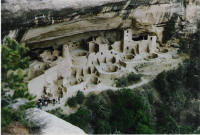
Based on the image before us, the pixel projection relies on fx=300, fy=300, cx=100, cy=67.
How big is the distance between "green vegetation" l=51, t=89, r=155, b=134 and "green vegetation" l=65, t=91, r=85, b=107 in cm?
20

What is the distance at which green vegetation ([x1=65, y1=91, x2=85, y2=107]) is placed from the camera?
9922 mm

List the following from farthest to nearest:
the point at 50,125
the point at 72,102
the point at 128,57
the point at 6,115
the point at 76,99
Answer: the point at 128,57 < the point at 76,99 < the point at 72,102 < the point at 50,125 < the point at 6,115

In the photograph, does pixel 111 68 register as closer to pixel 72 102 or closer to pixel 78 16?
pixel 72 102

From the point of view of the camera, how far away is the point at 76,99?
33.1 ft

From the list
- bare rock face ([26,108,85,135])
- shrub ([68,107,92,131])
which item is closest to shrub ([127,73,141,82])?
shrub ([68,107,92,131])

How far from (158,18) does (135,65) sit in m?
2.27

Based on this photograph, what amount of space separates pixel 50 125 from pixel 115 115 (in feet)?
16.0

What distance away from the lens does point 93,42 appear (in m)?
12.1

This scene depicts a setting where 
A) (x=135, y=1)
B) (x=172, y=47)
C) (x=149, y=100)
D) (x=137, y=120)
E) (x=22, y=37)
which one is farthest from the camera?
(x=172, y=47)

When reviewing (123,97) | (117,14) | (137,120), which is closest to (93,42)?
(117,14)

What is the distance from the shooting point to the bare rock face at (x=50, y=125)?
542 centimetres

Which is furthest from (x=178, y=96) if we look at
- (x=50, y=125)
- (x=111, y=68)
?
(x=50, y=125)

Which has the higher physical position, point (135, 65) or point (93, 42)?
point (93, 42)

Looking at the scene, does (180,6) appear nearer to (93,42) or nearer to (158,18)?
(158,18)
